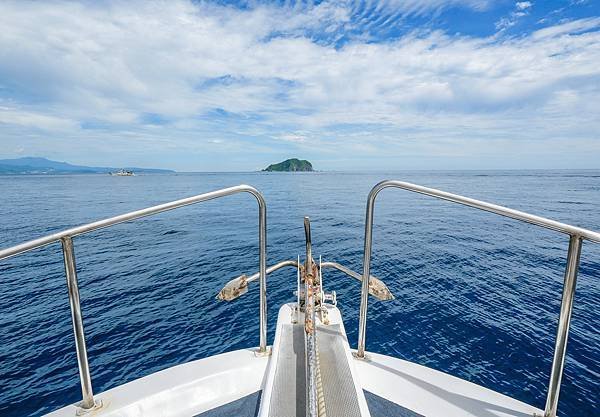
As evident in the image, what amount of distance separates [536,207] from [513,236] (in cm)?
→ 1402

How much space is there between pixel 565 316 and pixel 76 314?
2.93m

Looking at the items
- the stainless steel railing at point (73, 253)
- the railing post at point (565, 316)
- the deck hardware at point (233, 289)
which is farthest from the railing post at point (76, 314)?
the railing post at point (565, 316)

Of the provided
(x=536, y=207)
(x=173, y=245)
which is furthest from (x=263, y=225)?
(x=536, y=207)

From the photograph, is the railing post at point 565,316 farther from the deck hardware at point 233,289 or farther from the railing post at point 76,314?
the railing post at point 76,314

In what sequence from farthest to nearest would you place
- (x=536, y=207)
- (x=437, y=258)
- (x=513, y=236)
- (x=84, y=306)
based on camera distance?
(x=536, y=207) < (x=513, y=236) < (x=437, y=258) < (x=84, y=306)

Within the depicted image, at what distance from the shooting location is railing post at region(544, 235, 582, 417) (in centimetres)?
155

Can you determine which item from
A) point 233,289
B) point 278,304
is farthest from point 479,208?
point 278,304

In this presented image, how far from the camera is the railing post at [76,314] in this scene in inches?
63.4

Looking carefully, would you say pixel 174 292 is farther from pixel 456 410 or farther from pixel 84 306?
→ pixel 456 410

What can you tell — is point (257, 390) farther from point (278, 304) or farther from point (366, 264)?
point (278, 304)

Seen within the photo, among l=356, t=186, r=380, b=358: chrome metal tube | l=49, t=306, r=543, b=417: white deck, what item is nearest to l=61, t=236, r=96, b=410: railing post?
l=49, t=306, r=543, b=417: white deck

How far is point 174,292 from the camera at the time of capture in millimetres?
10250

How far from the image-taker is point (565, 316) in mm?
1600

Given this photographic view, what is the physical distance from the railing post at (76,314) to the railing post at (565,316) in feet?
9.12
